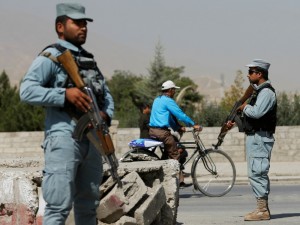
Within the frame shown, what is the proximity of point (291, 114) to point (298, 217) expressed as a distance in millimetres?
18744

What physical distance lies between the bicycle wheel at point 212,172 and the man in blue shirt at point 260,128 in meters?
3.35

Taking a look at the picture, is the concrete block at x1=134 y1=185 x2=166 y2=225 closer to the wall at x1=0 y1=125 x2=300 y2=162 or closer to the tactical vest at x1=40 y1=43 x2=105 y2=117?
the tactical vest at x1=40 y1=43 x2=105 y2=117

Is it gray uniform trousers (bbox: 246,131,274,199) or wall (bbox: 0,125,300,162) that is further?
wall (bbox: 0,125,300,162)

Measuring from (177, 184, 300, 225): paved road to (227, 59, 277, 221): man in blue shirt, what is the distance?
35 centimetres

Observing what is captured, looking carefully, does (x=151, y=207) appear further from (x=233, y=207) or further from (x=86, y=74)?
(x=233, y=207)

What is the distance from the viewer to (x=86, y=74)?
5.98 metres

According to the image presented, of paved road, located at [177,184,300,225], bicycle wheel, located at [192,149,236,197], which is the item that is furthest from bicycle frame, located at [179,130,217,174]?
paved road, located at [177,184,300,225]

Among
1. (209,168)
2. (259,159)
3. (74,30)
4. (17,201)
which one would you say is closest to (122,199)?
(17,201)

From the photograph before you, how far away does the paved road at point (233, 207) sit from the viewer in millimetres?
10219

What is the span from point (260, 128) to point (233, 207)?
2312 millimetres

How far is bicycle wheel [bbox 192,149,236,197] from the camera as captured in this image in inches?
542

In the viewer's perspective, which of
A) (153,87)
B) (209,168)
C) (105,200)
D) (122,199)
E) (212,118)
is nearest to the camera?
(122,199)

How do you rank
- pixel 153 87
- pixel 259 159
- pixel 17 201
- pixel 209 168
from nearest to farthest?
pixel 17 201
pixel 259 159
pixel 209 168
pixel 153 87

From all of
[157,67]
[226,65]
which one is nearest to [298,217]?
[157,67]
